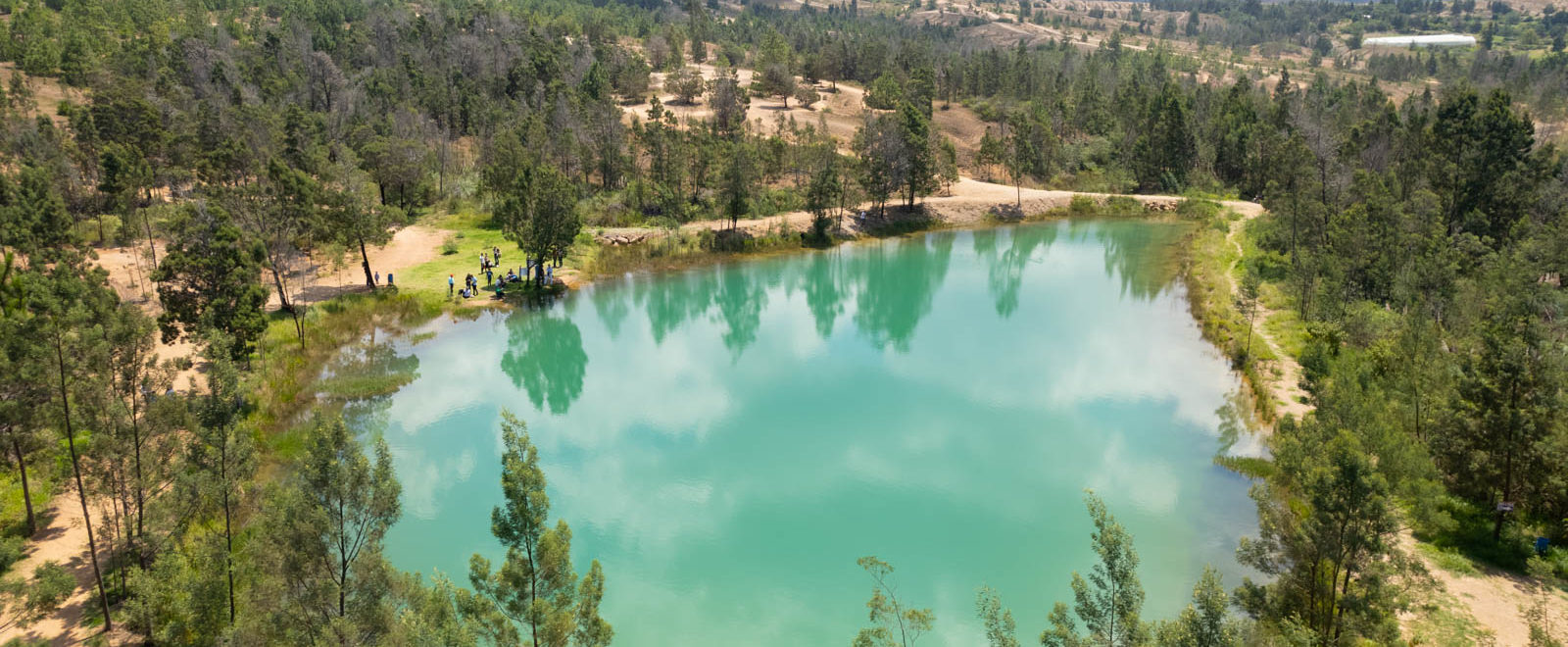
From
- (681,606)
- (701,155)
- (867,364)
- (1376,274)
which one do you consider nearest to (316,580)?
(681,606)

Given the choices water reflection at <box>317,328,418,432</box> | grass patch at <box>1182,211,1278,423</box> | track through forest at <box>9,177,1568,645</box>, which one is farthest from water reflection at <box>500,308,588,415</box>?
grass patch at <box>1182,211,1278,423</box>

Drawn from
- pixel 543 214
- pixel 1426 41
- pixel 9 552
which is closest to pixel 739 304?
pixel 543 214

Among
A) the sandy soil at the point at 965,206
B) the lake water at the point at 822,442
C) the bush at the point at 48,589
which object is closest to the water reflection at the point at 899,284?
the lake water at the point at 822,442

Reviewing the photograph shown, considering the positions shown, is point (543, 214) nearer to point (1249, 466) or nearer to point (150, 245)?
point (150, 245)

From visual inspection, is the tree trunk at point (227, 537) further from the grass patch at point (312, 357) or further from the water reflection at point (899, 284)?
the water reflection at point (899, 284)

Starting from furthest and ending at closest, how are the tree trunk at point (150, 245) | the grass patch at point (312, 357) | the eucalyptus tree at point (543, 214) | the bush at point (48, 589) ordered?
the eucalyptus tree at point (543, 214), the tree trunk at point (150, 245), the grass patch at point (312, 357), the bush at point (48, 589)

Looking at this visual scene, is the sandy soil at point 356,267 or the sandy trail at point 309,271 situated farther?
the sandy soil at point 356,267

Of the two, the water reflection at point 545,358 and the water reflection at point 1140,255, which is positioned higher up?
the water reflection at point 1140,255
